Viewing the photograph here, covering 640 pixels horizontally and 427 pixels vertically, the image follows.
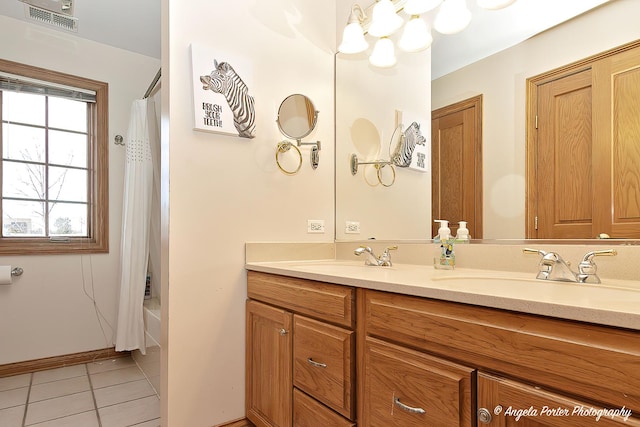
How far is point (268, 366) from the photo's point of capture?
5.25 ft

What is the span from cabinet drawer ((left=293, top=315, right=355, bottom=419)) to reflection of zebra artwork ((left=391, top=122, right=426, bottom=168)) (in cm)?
96

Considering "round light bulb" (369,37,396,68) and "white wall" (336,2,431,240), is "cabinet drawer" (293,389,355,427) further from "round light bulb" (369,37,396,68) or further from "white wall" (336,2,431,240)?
"round light bulb" (369,37,396,68)

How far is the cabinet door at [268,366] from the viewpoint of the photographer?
1477 millimetres

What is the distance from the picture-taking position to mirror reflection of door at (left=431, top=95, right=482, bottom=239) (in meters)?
1.52

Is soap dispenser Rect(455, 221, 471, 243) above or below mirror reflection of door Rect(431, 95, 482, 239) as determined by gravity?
below

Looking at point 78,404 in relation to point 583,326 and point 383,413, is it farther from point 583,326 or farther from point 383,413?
point 583,326

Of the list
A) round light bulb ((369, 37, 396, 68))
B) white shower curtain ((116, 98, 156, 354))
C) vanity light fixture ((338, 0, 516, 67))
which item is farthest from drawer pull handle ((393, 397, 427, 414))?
white shower curtain ((116, 98, 156, 354))

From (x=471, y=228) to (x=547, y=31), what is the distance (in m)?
0.77

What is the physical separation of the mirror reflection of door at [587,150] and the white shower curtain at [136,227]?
2.46m

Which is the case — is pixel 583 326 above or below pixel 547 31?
below

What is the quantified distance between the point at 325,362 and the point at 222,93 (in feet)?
4.20

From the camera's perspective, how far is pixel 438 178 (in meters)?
1.68

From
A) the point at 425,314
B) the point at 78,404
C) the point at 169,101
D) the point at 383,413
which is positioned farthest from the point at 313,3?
the point at 78,404
